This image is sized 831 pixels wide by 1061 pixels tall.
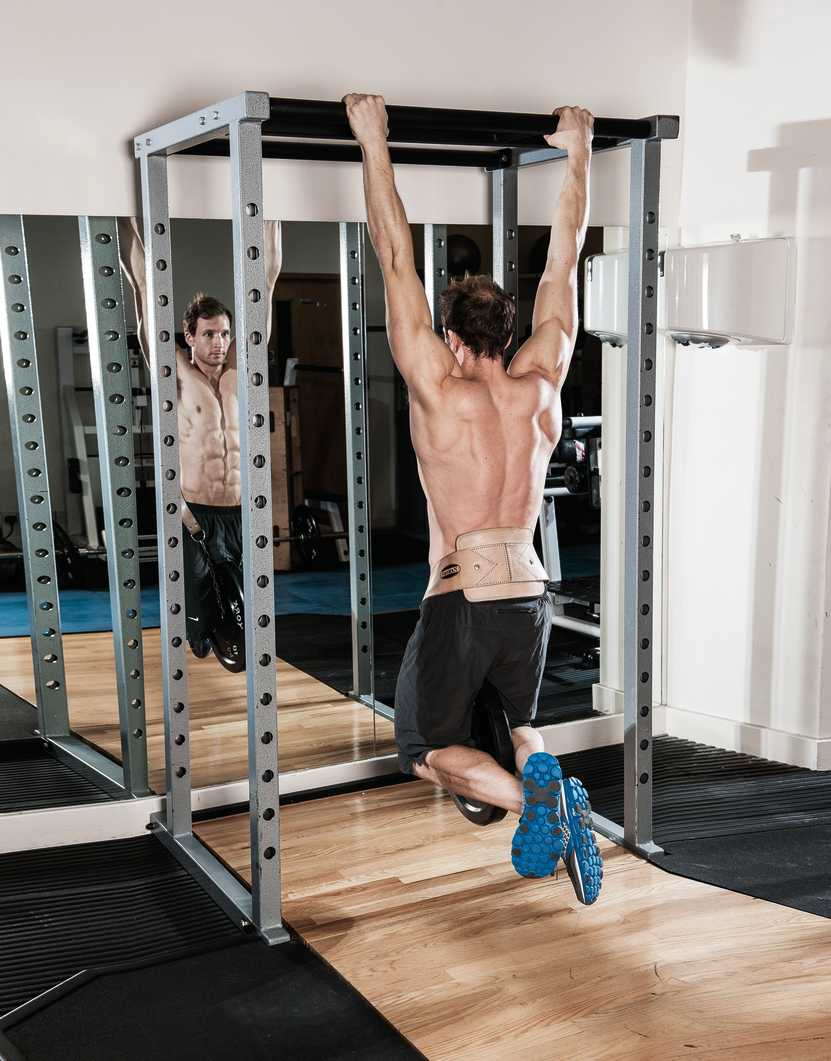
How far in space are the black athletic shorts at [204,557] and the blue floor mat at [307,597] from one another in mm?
143

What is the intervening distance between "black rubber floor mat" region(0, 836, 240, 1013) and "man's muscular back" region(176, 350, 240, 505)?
1178 millimetres

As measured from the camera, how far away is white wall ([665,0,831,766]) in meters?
→ 4.24

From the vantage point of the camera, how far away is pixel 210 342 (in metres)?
3.67

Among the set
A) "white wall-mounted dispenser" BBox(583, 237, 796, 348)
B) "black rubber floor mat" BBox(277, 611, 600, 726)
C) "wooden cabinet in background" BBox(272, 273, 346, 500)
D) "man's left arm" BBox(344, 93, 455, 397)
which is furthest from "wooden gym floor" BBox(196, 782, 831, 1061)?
"white wall-mounted dispenser" BBox(583, 237, 796, 348)

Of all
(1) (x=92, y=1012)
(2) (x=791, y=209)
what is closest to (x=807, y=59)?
(2) (x=791, y=209)

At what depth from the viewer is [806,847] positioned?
12.0 feet

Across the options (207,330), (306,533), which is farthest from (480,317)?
(306,533)

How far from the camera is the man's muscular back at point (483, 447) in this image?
3260mm

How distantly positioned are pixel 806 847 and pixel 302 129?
2.67 metres

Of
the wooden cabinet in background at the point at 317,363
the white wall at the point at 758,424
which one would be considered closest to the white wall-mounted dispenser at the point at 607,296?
the white wall at the point at 758,424

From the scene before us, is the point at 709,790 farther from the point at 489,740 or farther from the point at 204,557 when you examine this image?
the point at 204,557

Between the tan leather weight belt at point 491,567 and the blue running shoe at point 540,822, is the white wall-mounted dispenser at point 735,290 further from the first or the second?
the blue running shoe at point 540,822

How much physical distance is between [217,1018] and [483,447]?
1.64m

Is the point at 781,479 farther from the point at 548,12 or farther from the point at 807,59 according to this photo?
the point at 548,12
